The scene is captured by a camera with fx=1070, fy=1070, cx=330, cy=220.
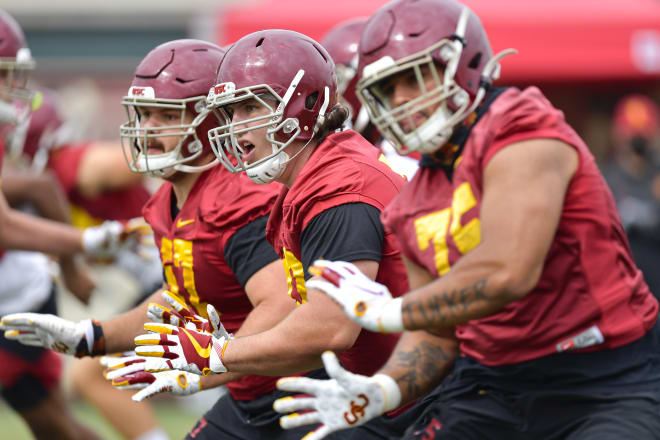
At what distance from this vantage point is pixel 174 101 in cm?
384

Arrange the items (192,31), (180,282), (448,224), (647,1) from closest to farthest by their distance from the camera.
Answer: (448,224) < (180,282) < (192,31) < (647,1)

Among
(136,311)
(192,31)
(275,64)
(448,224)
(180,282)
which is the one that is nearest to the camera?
(448,224)

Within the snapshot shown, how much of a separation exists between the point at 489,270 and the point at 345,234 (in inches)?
24.8

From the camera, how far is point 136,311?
412 centimetres

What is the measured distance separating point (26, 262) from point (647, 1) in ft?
23.2

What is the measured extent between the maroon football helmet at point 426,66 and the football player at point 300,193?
0.31 meters

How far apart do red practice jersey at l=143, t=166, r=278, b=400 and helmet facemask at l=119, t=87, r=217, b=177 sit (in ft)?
0.35

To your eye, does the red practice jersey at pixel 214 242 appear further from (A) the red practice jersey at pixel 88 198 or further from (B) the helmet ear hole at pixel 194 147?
(A) the red practice jersey at pixel 88 198

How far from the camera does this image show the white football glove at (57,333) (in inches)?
156

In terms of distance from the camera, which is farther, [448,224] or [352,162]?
[352,162]

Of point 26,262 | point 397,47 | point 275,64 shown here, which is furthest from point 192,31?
point 397,47

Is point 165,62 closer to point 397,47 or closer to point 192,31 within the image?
point 397,47

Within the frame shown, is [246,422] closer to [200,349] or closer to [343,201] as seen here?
[200,349]

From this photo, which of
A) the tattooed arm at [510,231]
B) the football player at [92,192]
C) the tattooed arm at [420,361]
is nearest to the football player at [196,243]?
the tattooed arm at [420,361]
